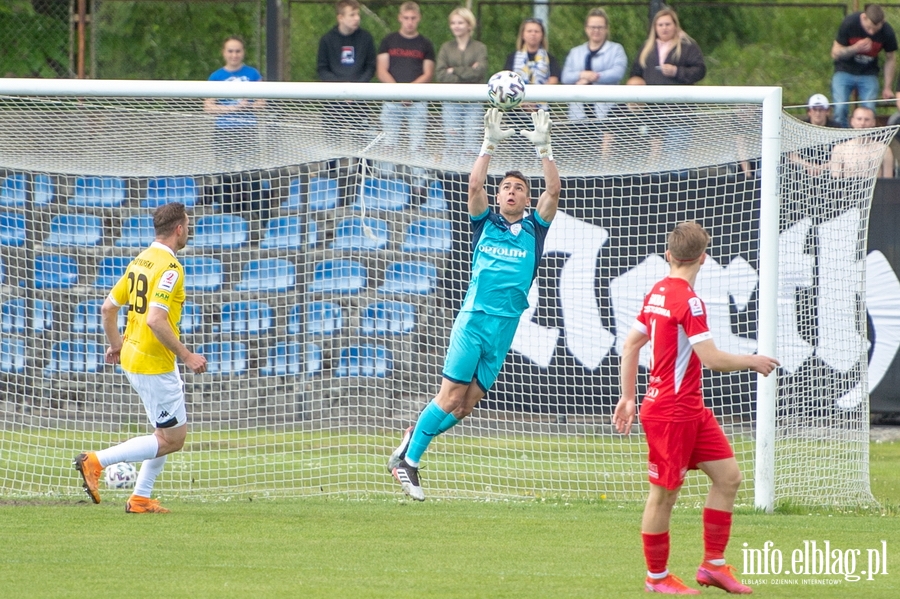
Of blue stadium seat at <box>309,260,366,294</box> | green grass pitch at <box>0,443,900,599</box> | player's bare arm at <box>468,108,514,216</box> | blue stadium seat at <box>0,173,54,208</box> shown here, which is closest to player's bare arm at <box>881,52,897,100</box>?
green grass pitch at <box>0,443,900,599</box>

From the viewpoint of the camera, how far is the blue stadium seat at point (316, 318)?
37.6ft

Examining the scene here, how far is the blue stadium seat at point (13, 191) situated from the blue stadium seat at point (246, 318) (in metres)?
2.08

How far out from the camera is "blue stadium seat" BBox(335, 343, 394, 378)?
37.2 feet

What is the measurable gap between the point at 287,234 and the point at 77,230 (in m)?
1.97

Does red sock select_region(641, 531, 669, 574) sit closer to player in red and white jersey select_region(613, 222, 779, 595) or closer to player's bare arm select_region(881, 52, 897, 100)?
player in red and white jersey select_region(613, 222, 779, 595)

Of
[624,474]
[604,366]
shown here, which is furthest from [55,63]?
[624,474]

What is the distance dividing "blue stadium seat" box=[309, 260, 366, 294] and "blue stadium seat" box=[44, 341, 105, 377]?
2128 millimetres

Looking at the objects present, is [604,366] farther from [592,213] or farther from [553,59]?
[553,59]

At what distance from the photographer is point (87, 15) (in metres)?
14.6

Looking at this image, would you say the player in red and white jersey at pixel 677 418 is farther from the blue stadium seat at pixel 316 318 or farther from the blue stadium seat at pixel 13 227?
the blue stadium seat at pixel 13 227

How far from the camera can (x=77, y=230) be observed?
11.5 metres

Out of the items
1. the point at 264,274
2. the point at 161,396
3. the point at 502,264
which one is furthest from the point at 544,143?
the point at 264,274

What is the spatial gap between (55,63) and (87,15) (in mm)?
701

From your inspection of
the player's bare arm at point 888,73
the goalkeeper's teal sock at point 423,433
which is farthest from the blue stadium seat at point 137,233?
the player's bare arm at point 888,73
